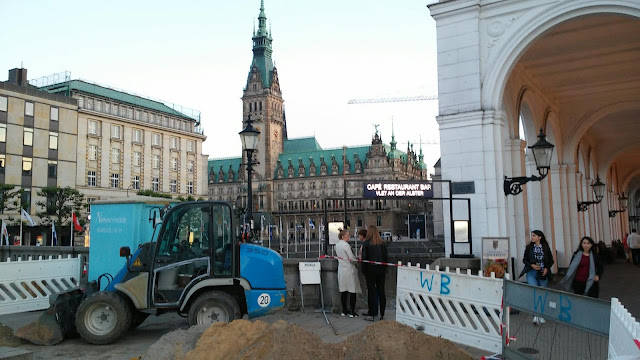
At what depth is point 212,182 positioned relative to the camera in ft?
459

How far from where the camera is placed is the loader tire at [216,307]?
8.73 meters

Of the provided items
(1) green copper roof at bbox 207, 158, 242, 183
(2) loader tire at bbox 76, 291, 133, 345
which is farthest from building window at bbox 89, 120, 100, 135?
(1) green copper roof at bbox 207, 158, 242, 183

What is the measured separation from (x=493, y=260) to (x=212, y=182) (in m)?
133

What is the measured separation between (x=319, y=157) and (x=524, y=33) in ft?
384

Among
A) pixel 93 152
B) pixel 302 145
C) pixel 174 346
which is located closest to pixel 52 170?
pixel 93 152

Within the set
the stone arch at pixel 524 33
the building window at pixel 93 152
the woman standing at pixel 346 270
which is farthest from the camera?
the building window at pixel 93 152

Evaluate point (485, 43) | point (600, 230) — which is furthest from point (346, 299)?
point (600, 230)

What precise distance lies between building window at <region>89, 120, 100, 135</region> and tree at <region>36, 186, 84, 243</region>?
11848mm

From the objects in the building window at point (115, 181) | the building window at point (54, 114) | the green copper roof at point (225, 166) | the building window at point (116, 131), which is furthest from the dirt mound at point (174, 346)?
the green copper roof at point (225, 166)

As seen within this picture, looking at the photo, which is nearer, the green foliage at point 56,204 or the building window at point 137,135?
the green foliage at point 56,204

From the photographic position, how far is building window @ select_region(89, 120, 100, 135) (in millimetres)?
62906

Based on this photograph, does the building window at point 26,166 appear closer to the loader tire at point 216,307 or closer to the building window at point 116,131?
the building window at point 116,131

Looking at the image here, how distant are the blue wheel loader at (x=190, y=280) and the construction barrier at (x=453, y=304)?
7.63ft

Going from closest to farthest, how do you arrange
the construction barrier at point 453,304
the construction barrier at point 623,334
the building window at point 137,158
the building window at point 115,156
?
the construction barrier at point 623,334 → the construction barrier at point 453,304 → the building window at point 115,156 → the building window at point 137,158
